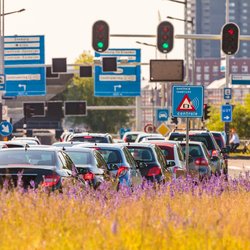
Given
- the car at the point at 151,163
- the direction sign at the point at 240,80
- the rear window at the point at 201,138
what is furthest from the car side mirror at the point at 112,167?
the direction sign at the point at 240,80

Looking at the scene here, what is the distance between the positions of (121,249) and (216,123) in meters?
71.8

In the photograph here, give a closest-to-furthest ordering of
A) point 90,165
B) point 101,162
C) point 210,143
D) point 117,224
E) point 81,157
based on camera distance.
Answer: point 117,224
point 90,165
point 81,157
point 101,162
point 210,143

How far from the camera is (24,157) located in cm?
1853

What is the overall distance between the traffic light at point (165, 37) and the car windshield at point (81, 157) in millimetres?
15105

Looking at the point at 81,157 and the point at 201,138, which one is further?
the point at 201,138

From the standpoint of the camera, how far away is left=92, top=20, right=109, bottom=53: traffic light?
3784 cm

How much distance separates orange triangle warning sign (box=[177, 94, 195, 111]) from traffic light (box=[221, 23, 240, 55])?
283 inches

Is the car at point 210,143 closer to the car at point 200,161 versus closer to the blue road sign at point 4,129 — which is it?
the car at point 200,161

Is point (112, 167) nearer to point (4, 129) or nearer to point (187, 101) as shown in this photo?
point (187, 101)

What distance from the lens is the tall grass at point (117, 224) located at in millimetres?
10141

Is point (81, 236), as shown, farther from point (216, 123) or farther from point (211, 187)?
point (216, 123)

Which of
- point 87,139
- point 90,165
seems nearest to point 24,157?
point 90,165

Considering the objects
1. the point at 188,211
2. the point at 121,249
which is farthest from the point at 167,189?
the point at 121,249

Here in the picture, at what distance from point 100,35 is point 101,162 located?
1534cm
